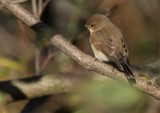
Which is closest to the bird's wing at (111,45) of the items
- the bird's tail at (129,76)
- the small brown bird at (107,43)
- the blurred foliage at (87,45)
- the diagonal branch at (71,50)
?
the small brown bird at (107,43)

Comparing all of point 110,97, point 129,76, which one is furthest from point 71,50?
point 110,97

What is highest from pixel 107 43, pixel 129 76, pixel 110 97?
pixel 129 76

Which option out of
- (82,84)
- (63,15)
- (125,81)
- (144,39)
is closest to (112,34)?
(82,84)

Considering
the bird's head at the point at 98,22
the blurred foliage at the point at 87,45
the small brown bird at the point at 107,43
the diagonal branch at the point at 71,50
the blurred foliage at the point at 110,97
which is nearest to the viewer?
the diagonal branch at the point at 71,50

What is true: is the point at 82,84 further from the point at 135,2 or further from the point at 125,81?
the point at 135,2

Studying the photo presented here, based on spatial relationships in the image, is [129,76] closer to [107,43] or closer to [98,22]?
[107,43]

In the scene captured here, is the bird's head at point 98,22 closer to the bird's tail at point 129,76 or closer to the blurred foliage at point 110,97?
the blurred foliage at point 110,97

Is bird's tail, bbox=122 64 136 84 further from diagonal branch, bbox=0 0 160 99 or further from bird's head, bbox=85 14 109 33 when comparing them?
bird's head, bbox=85 14 109 33
